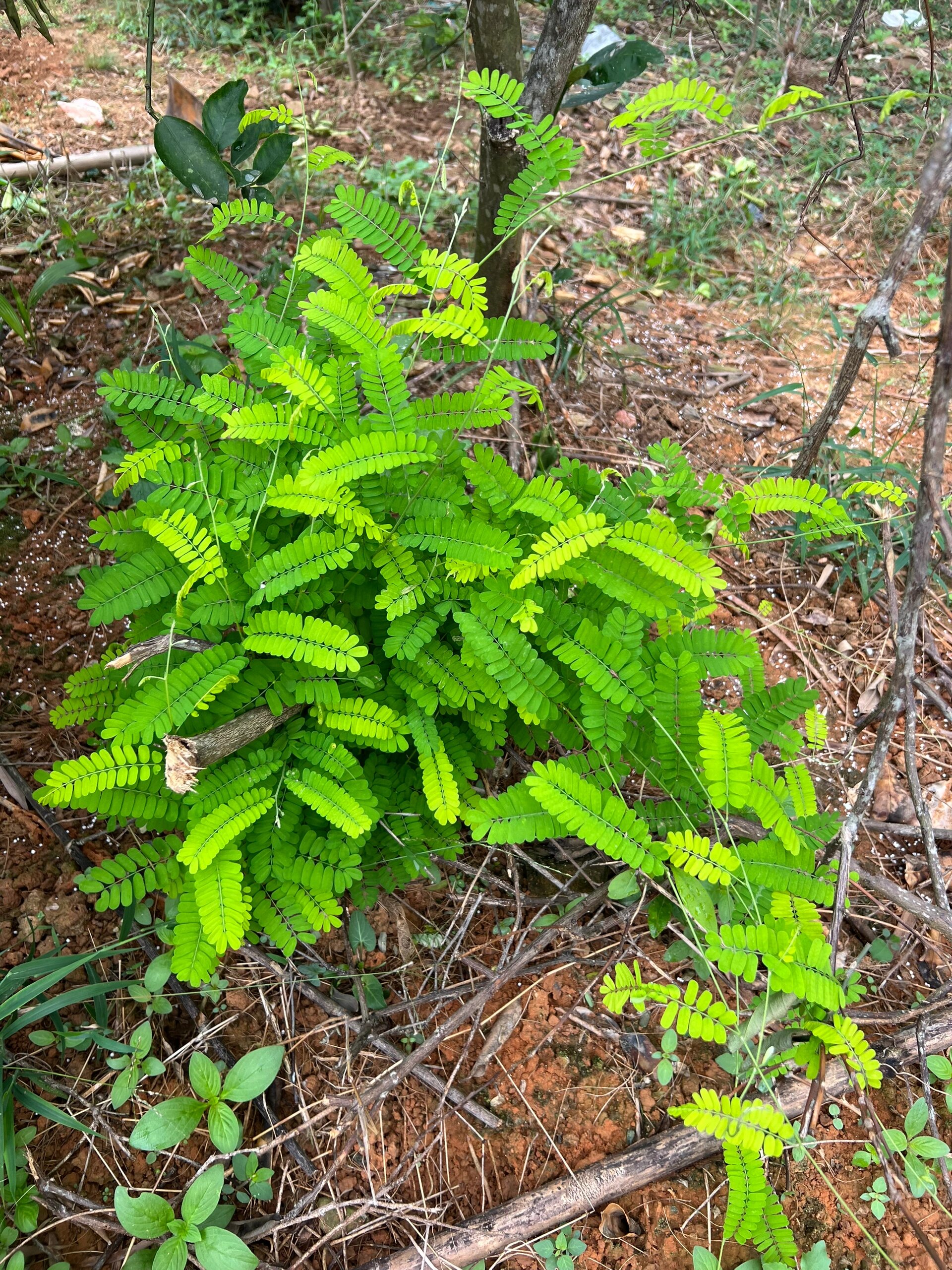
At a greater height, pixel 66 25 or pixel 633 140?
pixel 66 25

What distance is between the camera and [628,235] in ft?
13.8

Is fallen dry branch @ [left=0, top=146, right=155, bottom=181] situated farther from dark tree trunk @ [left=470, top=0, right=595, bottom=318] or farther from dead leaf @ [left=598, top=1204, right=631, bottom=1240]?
dead leaf @ [left=598, top=1204, right=631, bottom=1240]

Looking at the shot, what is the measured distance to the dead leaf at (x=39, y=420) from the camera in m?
2.95

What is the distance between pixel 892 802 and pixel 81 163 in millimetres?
4580

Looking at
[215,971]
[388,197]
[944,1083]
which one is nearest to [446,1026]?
[215,971]

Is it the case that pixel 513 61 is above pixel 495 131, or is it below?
above

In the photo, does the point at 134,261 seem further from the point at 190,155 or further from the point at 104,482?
the point at 104,482

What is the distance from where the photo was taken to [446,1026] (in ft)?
6.15

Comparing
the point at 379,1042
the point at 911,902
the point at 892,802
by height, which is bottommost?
the point at 379,1042

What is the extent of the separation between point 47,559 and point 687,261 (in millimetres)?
3365

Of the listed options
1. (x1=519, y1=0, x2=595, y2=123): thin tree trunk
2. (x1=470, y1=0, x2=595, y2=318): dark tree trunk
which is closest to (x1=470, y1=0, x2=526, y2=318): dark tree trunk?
(x1=470, y1=0, x2=595, y2=318): dark tree trunk

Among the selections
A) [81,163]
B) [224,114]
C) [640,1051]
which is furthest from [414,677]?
[81,163]

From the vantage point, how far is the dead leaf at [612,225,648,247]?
13.8 ft

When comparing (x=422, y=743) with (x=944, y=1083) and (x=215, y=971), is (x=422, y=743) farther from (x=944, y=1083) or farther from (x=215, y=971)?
(x=944, y=1083)
